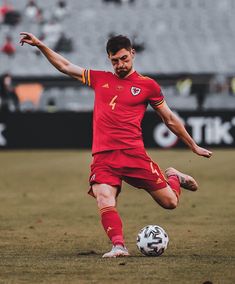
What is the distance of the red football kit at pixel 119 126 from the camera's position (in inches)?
322

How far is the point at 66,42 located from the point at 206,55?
5740 millimetres

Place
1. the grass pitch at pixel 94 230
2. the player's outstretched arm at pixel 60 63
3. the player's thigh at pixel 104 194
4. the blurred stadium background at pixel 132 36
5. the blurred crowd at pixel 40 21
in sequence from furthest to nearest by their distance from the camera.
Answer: the blurred crowd at pixel 40 21 < the blurred stadium background at pixel 132 36 < the player's outstretched arm at pixel 60 63 < the player's thigh at pixel 104 194 < the grass pitch at pixel 94 230

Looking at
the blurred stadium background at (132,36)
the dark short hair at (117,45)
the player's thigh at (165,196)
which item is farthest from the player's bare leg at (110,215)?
the blurred stadium background at (132,36)

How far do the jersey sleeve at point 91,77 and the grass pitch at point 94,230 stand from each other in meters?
1.56

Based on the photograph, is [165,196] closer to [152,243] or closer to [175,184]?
[175,184]

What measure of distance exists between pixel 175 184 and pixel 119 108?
1.23 meters

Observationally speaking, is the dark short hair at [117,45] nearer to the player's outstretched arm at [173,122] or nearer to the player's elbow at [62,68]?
the player's elbow at [62,68]

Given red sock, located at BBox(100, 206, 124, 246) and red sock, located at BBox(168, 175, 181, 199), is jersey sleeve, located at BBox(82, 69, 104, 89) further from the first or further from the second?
red sock, located at BBox(168, 175, 181, 199)

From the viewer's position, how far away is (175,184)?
355 inches

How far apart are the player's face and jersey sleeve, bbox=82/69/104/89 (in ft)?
0.81

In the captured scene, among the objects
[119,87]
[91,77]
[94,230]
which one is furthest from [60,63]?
[94,230]

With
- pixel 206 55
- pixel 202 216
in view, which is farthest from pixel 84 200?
pixel 206 55

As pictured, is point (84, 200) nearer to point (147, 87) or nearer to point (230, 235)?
point (230, 235)

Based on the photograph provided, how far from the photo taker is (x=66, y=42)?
37188 millimetres
